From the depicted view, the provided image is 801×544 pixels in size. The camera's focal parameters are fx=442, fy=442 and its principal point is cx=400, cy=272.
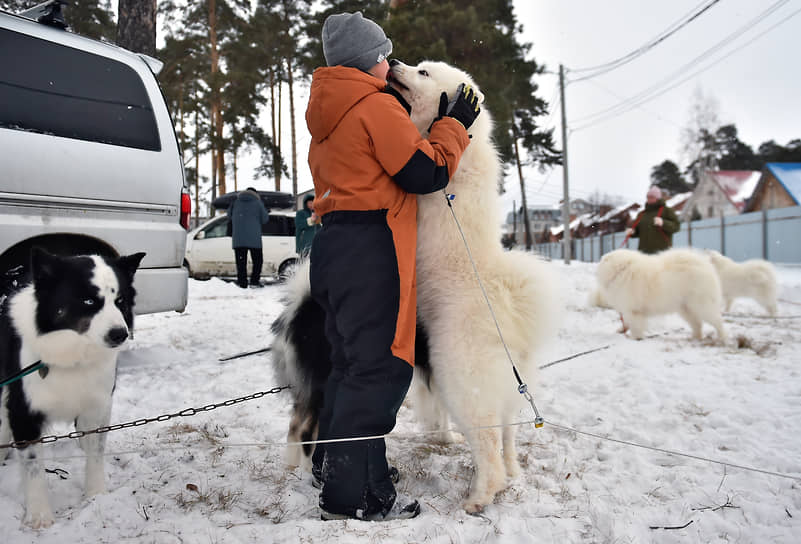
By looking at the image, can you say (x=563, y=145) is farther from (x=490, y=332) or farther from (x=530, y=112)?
(x=490, y=332)

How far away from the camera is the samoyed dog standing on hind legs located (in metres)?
1.98

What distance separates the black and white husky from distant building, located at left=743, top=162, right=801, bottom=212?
23.0m

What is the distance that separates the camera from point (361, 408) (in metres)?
1.82

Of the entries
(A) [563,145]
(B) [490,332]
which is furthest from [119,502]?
(A) [563,145]

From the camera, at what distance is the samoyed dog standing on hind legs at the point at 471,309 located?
1.98 metres

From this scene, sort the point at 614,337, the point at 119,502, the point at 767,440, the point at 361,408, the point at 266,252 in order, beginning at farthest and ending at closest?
the point at 266,252 < the point at 614,337 < the point at 767,440 < the point at 119,502 < the point at 361,408

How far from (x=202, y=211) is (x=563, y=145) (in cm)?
2269

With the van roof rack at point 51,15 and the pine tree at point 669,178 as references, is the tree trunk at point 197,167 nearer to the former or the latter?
the van roof rack at point 51,15

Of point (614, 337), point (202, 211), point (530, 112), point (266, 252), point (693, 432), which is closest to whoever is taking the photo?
point (693, 432)

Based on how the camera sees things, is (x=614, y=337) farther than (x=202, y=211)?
No

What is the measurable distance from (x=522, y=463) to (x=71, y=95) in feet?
12.4

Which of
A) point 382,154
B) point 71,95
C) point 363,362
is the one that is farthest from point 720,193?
point 71,95

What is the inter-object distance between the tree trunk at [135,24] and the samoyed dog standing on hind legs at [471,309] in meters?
5.03

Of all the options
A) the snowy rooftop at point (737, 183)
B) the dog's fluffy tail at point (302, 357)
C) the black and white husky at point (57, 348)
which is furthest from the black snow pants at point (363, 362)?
the snowy rooftop at point (737, 183)
